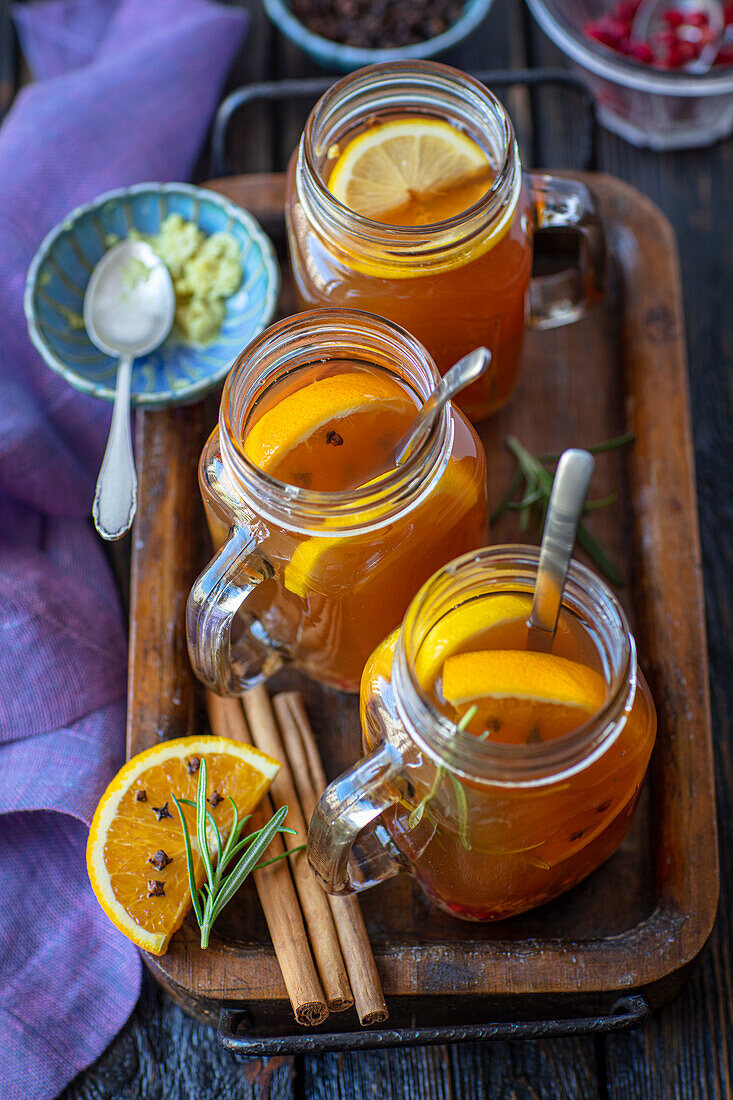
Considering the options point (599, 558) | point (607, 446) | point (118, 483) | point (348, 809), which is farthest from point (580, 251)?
point (348, 809)

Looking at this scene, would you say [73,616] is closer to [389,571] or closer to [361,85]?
[389,571]

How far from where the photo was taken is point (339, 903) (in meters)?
0.94

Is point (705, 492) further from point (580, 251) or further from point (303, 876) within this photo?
point (303, 876)

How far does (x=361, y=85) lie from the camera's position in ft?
3.24

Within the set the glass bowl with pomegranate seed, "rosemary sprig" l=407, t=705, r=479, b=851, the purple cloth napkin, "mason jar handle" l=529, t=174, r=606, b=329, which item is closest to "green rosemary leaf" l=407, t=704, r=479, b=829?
"rosemary sprig" l=407, t=705, r=479, b=851

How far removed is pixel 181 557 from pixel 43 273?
1.29 ft

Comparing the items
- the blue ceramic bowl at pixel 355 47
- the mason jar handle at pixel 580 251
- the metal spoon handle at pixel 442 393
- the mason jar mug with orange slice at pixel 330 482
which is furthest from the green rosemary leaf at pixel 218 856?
the blue ceramic bowl at pixel 355 47

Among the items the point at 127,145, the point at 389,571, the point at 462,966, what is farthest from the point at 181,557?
the point at 127,145

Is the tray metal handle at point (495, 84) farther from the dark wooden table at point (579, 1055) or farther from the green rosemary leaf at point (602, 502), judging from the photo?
the green rosemary leaf at point (602, 502)

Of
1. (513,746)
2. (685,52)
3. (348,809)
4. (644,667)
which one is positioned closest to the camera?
(513,746)

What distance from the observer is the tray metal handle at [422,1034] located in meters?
0.88

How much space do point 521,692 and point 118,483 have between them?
49 cm

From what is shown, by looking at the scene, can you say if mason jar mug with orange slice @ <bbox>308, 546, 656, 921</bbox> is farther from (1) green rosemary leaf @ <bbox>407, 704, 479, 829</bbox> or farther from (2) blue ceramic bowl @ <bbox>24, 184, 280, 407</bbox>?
(2) blue ceramic bowl @ <bbox>24, 184, 280, 407</bbox>

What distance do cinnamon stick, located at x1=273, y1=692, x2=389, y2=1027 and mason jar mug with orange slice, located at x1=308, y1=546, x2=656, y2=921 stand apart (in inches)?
3.1
